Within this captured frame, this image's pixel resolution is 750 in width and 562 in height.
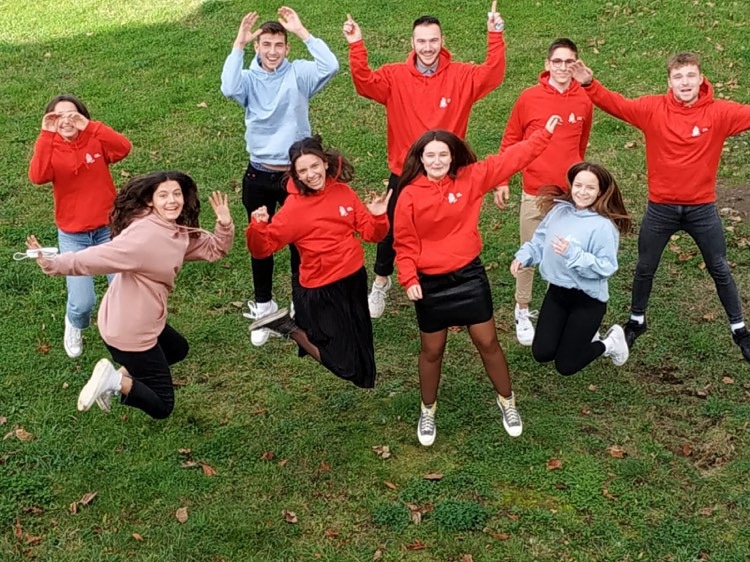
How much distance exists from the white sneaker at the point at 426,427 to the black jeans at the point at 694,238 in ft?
7.20

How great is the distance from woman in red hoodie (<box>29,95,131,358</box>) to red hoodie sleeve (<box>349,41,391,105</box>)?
194 cm

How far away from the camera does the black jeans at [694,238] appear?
700 cm

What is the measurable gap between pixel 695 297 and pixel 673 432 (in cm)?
226

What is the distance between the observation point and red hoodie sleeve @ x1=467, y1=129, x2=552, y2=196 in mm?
6180

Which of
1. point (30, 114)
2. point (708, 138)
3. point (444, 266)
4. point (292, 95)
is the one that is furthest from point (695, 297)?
point (30, 114)

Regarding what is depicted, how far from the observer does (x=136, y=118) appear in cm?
1291

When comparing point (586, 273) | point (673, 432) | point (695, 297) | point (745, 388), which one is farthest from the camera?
point (695, 297)

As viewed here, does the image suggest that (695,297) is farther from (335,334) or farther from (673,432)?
(335,334)

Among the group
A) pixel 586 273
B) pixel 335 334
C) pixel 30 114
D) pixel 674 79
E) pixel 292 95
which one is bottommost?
pixel 30 114

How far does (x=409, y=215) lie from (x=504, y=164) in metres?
0.80

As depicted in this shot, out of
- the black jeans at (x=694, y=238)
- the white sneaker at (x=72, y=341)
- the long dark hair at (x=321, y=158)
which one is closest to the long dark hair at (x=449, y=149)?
the long dark hair at (x=321, y=158)

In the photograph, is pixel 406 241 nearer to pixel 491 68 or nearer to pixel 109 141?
pixel 491 68

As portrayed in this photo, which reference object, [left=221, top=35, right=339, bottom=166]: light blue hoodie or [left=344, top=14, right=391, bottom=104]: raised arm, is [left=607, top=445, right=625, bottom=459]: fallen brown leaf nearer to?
[left=344, top=14, right=391, bottom=104]: raised arm

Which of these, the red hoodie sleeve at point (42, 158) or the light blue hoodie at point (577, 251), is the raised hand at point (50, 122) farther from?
the light blue hoodie at point (577, 251)
